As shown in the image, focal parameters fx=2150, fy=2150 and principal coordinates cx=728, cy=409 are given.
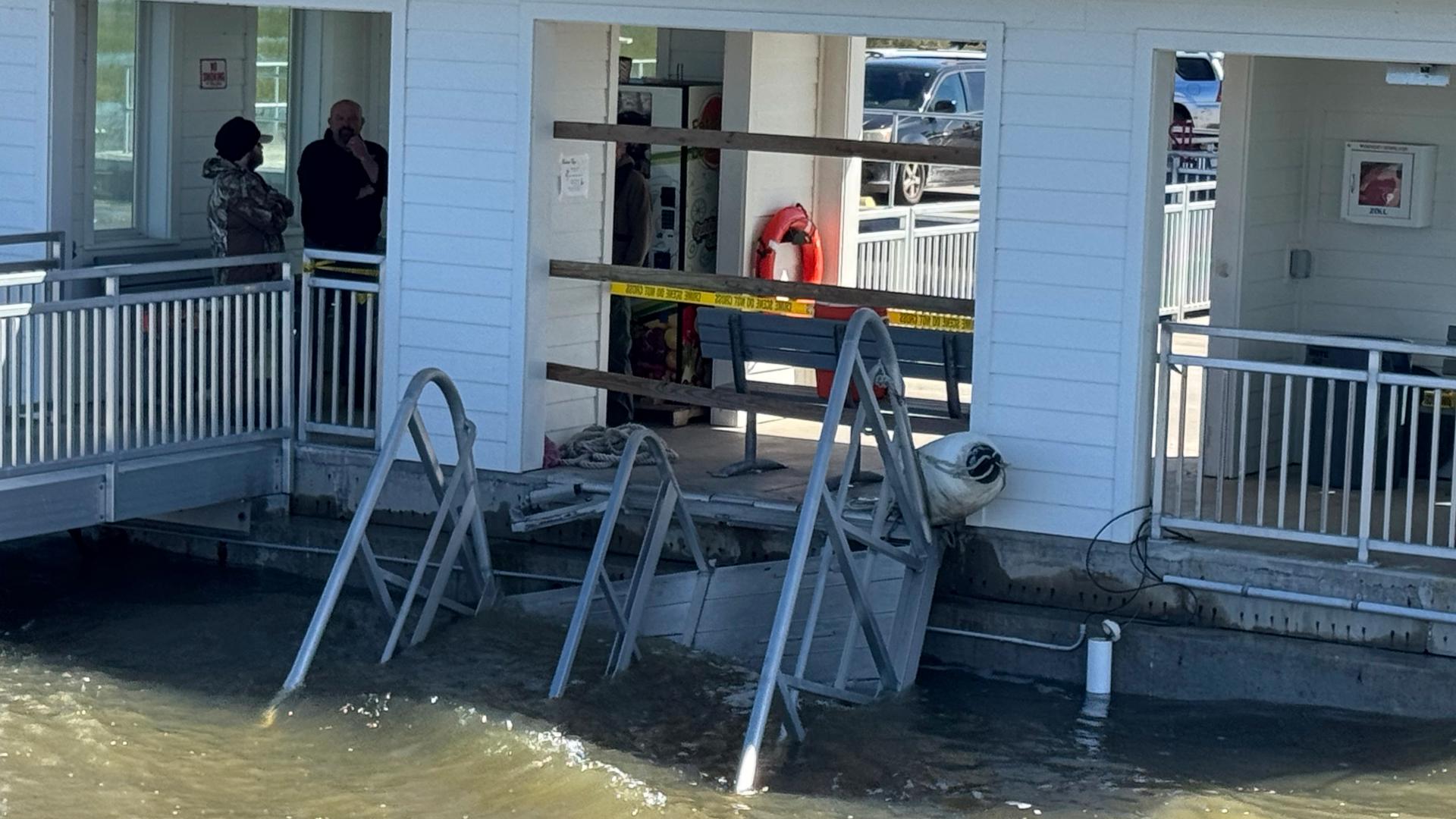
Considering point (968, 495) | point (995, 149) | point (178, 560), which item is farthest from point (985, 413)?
point (178, 560)

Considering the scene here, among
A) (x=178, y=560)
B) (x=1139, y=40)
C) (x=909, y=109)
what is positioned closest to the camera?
(x=1139, y=40)

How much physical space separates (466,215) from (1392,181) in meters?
4.58

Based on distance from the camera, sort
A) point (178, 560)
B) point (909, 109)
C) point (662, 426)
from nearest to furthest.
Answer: point (178, 560)
point (662, 426)
point (909, 109)

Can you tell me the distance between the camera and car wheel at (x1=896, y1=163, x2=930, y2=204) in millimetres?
24016

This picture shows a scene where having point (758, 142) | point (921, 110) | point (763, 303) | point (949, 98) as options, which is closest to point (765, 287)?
point (763, 303)

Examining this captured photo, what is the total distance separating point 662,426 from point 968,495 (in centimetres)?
344

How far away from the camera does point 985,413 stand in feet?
31.5

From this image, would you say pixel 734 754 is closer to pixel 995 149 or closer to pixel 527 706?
pixel 527 706

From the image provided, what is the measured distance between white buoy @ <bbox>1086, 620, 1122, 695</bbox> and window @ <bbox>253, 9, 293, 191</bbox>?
21.9 feet

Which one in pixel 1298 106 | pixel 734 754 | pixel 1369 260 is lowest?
pixel 734 754

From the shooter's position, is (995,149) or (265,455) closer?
(995,149)

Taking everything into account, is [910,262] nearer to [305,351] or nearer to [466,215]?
[466,215]

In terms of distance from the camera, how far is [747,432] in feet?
35.8

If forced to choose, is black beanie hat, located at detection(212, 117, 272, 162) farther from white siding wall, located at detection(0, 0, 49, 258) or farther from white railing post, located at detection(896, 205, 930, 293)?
white railing post, located at detection(896, 205, 930, 293)
